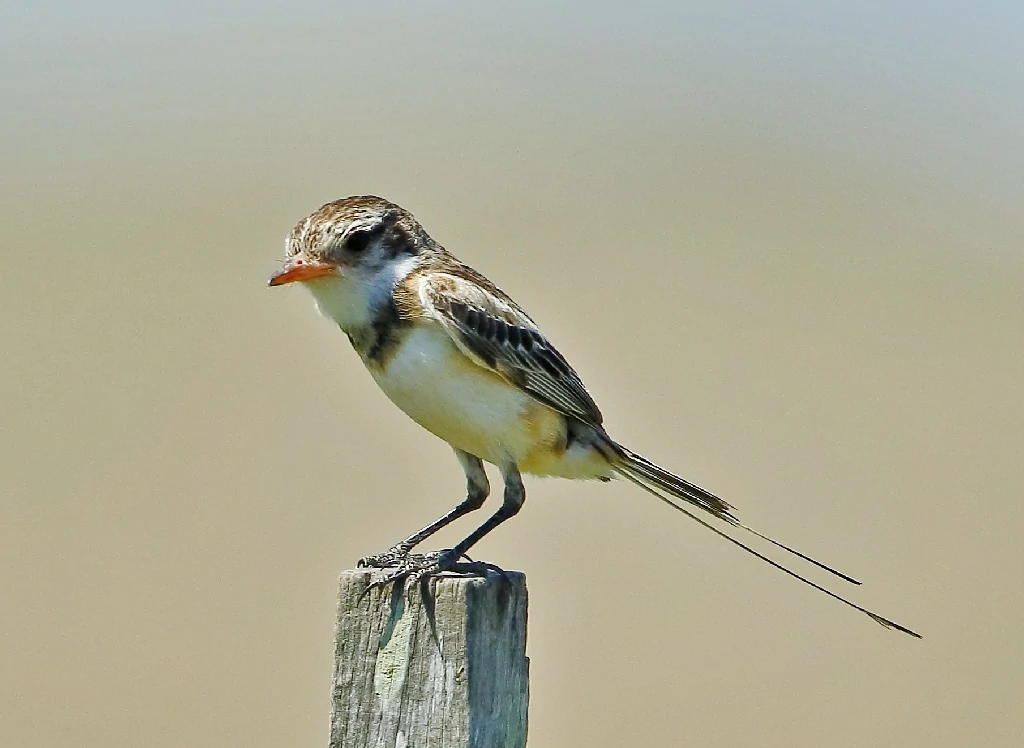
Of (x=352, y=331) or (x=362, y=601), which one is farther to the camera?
(x=352, y=331)

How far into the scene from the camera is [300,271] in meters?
4.71

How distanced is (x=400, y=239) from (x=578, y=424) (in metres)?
1.11

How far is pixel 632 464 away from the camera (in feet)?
17.5

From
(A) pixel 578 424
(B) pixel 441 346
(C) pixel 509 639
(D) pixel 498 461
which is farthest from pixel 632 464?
(C) pixel 509 639

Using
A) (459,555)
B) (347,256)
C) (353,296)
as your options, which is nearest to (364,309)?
(353,296)

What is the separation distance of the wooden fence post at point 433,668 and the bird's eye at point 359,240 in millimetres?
1847

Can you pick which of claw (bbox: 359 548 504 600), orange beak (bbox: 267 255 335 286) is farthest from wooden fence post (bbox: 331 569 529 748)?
orange beak (bbox: 267 255 335 286)

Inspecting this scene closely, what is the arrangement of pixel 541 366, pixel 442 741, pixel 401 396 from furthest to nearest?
pixel 541 366
pixel 401 396
pixel 442 741

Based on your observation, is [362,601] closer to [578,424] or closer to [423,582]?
[423,582]

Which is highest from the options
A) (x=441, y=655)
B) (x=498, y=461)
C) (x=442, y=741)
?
(x=498, y=461)

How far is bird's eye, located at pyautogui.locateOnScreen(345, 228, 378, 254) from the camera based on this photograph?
4855mm

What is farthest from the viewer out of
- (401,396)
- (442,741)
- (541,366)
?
(541,366)

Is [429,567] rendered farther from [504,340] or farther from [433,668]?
[504,340]

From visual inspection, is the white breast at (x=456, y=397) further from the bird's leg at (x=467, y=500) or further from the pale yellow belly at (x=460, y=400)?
the bird's leg at (x=467, y=500)
